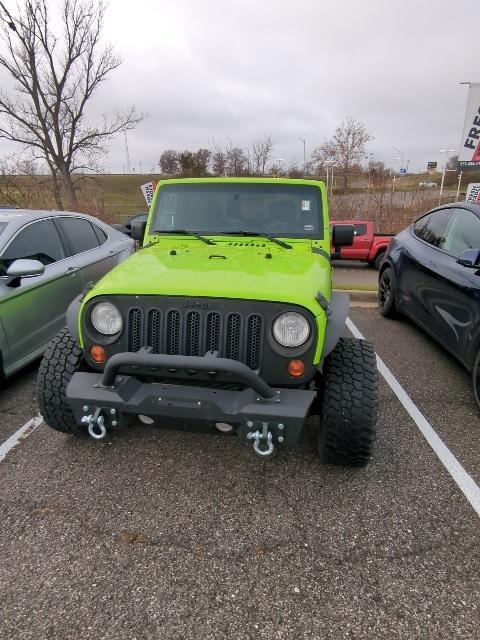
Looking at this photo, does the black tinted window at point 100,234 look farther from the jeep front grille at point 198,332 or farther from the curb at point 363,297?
the curb at point 363,297

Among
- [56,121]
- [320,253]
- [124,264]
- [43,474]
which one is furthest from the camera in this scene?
[56,121]

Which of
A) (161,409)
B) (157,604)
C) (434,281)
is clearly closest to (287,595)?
(157,604)

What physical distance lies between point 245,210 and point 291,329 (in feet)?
5.34

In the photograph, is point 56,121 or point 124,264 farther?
point 56,121

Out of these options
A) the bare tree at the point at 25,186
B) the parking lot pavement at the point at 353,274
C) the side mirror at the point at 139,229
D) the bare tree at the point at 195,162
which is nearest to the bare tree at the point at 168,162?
the bare tree at the point at 195,162

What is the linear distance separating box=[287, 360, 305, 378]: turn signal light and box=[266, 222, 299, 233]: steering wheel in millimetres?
1526

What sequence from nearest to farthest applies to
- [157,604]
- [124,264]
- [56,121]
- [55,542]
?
[157,604], [55,542], [124,264], [56,121]

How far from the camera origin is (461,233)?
4012mm

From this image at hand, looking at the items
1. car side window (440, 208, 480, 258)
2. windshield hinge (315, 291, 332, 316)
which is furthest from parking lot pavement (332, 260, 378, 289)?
windshield hinge (315, 291, 332, 316)

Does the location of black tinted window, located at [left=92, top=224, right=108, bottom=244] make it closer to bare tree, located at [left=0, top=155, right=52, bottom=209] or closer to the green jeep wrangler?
the green jeep wrangler

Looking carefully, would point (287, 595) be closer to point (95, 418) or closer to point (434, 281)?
point (95, 418)

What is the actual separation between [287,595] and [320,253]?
226cm

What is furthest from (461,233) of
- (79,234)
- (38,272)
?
(79,234)

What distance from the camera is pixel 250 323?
2.21 meters
